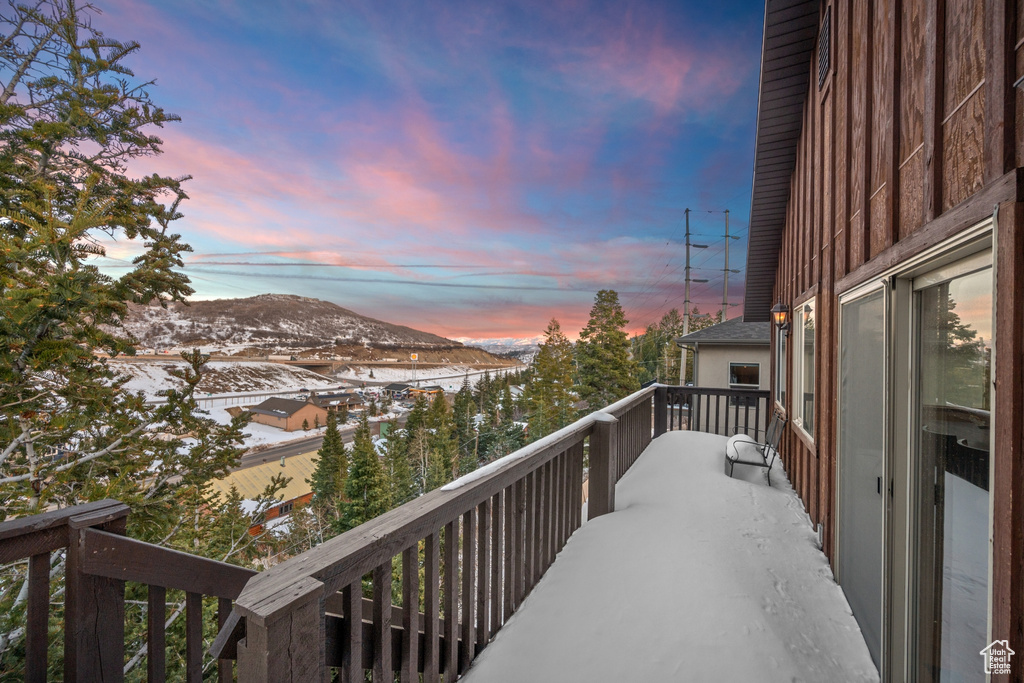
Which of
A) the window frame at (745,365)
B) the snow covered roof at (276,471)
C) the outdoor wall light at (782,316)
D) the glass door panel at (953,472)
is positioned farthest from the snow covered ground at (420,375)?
the glass door panel at (953,472)

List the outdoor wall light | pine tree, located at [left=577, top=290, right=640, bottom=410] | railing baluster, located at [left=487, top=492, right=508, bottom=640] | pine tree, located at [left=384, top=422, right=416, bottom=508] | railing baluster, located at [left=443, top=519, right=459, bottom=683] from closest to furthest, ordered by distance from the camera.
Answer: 1. railing baluster, located at [left=443, top=519, right=459, bottom=683]
2. railing baluster, located at [left=487, top=492, right=508, bottom=640]
3. the outdoor wall light
4. pine tree, located at [left=384, top=422, right=416, bottom=508]
5. pine tree, located at [left=577, top=290, right=640, bottom=410]

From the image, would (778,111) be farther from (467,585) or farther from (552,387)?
(552,387)

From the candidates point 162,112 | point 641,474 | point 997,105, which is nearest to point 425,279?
point 162,112

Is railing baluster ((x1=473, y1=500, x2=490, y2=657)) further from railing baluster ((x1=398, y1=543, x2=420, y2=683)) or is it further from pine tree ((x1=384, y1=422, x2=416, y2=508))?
pine tree ((x1=384, y1=422, x2=416, y2=508))

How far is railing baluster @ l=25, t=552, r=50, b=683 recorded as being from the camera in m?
1.21

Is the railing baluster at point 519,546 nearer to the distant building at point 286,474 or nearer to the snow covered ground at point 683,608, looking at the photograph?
the snow covered ground at point 683,608

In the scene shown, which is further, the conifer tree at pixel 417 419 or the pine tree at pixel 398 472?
the conifer tree at pixel 417 419

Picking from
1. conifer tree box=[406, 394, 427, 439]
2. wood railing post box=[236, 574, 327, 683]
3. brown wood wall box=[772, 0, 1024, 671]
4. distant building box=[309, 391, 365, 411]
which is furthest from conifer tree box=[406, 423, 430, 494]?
wood railing post box=[236, 574, 327, 683]

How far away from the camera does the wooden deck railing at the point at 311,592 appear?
0.95 m

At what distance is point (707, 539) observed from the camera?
297cm

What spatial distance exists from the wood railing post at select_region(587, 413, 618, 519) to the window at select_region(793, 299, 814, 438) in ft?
6.31

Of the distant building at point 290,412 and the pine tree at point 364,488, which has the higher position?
the distant building at point 290,412

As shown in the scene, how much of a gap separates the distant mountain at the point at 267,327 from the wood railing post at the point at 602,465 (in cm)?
552

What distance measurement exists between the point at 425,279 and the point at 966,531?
111 feet
